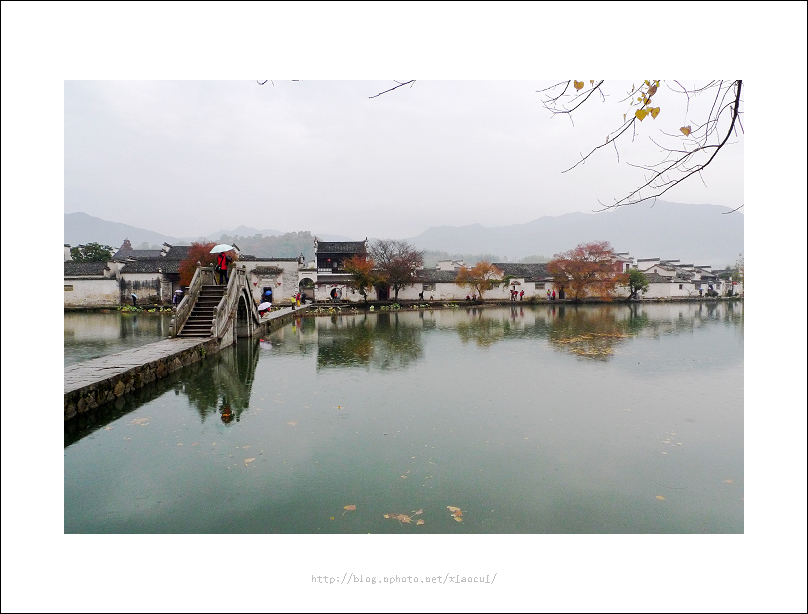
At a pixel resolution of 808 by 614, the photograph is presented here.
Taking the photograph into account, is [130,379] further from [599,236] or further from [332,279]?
[599,236]

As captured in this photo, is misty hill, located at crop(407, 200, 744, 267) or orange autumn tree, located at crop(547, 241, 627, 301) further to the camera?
misty hill, located at crop(407, 200, 744, 267)

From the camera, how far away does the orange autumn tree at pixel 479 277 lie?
103 ft

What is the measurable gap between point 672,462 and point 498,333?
10448 mm

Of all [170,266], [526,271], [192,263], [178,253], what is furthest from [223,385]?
[526,271]

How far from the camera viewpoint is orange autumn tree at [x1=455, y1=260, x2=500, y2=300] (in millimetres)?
31516

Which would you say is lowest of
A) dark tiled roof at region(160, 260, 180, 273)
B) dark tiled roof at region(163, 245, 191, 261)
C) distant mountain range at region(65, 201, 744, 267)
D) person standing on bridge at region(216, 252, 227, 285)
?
person standing on bridge at region(216, 252, 227, 285)

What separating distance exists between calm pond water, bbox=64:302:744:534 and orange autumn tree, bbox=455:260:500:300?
22479mm

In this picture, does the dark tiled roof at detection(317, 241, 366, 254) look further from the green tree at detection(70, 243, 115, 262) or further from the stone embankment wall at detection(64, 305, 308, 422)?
the stone embankment wall at detection(64, 305, 308, 422)

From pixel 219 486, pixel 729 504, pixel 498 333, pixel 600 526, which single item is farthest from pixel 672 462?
pixel 498 333

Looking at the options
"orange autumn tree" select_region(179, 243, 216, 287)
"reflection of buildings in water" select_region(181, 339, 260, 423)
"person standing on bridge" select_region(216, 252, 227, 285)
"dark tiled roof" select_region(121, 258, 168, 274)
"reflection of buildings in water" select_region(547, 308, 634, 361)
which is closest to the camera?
"reflection of buildings in water" select_region(181, 339, 260, 423)

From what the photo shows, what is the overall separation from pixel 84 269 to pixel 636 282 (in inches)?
1460

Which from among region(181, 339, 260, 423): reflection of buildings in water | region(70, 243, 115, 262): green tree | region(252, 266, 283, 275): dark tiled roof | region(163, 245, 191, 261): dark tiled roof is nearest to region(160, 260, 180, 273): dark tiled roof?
region(163, 245, 191, 261): dark tiled roof

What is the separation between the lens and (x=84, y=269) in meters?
26.3

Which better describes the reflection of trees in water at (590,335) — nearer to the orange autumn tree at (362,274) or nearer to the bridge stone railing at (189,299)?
the bridge stone railing at (189,299)
